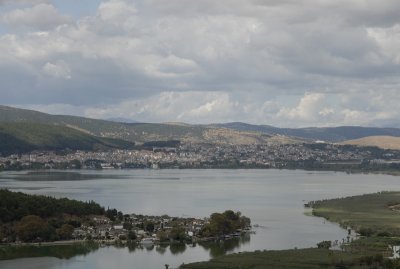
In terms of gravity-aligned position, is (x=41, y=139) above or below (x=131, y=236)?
above

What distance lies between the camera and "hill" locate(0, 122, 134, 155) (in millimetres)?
141375

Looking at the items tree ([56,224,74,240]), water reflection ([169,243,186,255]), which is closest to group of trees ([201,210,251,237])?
water reflection ([169,243,186,255])

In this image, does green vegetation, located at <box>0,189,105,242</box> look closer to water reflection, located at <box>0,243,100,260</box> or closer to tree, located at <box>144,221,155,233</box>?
water reflection, located at <box>0,243,100,260</box>

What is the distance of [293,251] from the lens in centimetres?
3334

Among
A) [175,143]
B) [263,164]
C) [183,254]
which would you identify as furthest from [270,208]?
[175,143]

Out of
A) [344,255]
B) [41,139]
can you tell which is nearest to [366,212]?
[344,255]

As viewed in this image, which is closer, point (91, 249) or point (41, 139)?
point (91, 249)

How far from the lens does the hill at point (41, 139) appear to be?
464 feet

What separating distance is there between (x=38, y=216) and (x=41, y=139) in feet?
358

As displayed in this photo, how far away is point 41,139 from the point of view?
5832 inches

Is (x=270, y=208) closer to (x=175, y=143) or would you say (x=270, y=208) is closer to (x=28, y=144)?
(x=28, y=144)

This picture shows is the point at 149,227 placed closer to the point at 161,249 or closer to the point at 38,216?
the point at 161,249

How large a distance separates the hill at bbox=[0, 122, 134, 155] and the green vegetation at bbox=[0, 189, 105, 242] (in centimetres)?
9573

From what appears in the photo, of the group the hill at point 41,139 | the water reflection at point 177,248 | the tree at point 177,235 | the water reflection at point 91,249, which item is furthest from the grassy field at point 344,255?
the hill at point 41,139
